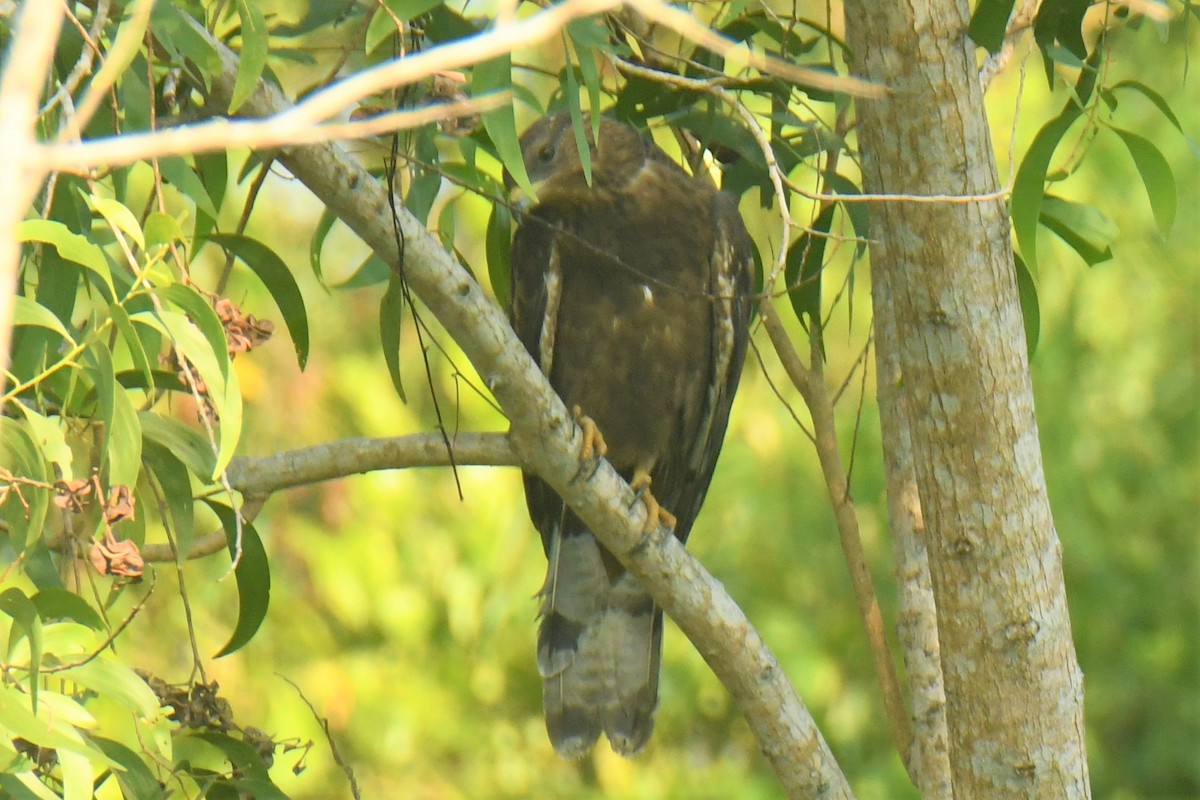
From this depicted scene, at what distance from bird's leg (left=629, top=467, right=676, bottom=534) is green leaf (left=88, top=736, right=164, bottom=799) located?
0.88m

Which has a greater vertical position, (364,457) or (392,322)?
(392,322)

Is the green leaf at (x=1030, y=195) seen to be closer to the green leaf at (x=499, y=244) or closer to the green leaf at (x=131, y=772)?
the green leaf at (x=499, y=244)

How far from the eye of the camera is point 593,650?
3.52 meters

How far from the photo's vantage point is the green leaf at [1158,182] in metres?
2.38

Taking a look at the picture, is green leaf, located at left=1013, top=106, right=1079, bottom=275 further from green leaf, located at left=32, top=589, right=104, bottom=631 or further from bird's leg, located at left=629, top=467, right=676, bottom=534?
green leaf, located at left=32, top=589, right=104, bottom=631

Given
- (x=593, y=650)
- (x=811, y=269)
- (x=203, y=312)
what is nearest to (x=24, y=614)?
(x=203, y=312)

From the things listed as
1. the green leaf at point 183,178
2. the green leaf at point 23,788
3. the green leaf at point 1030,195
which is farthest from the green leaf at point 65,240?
the green leaf at point 1030,195

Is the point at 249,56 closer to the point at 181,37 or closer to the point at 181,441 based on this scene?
the point at 181,37

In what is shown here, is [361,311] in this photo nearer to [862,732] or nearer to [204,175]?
[862,732]

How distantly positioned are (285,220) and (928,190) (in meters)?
5.62

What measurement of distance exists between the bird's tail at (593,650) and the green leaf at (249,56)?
2.00 m

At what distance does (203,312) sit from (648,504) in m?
1.50

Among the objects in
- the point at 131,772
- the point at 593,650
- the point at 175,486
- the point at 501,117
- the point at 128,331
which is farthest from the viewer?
the point at 593,650

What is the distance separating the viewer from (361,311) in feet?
24.5
